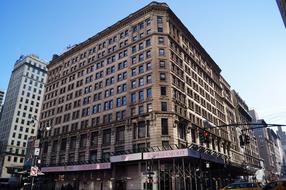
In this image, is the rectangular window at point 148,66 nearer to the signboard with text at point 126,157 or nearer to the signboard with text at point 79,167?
the signboard with text at point 126,157

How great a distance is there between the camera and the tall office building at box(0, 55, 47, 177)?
9400 cm

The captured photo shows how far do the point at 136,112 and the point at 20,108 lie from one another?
253ft

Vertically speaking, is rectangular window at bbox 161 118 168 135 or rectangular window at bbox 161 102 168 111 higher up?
rectangular window at bbox 161 102 168 111

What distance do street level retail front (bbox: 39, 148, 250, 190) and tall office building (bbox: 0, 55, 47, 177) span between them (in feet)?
159

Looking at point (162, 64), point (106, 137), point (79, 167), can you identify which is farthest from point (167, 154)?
point (79, 167)

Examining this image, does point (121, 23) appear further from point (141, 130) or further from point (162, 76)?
point (141, 130)

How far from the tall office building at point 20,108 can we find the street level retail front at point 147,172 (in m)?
48.4

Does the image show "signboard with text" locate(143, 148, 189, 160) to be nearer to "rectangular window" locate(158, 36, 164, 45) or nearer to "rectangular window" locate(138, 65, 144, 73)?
"rectangular window" locate(138, 65, 144, 73)

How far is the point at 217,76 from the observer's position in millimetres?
80375

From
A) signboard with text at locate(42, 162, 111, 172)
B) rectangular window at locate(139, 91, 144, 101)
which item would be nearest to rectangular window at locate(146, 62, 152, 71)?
rectangular window at locate(139, 91, 144, 101)

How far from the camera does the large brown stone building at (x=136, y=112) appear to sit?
3975cm

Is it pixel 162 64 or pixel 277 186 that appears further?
pixel 162 64

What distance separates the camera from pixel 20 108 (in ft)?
333

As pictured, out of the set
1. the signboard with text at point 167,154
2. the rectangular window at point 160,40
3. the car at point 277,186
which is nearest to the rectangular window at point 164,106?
the signboard with text at point 167,154
